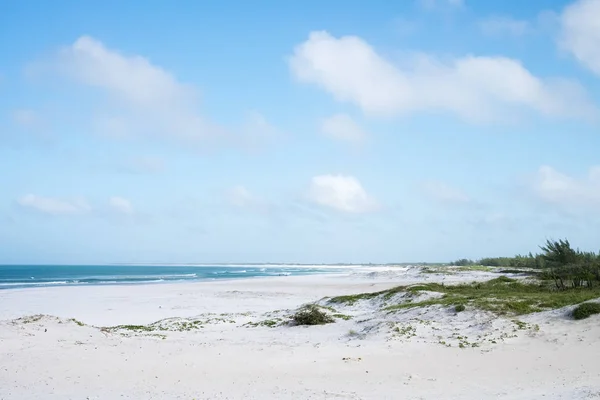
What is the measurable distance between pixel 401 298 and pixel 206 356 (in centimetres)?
1511

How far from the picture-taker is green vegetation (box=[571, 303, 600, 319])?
1638 centimetres

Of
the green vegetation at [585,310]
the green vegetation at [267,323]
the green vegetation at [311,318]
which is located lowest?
the green vegetation at [267,323]

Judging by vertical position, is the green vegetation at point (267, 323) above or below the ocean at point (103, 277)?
above

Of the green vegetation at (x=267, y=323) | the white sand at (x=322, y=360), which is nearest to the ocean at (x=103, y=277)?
the green vegetation at (x=267, y=323)

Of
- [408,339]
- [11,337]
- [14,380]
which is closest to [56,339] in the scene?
[11,337]

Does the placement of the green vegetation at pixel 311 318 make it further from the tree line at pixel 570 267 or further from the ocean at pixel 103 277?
the ocean at pixel 103 277

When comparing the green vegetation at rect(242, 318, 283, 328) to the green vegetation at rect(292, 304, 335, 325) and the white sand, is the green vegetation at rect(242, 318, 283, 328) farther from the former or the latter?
the white sand

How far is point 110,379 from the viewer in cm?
1240

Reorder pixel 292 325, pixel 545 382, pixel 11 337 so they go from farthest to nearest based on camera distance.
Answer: pixel 292 325 < pixel 11 337 < pixel 545 382

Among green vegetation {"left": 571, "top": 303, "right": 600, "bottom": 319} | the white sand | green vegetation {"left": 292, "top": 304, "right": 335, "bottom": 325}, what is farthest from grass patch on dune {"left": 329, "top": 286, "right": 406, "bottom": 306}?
Answer: green vegetation {"left": 571, "top": 303, "right": 600, "bottom": 319}

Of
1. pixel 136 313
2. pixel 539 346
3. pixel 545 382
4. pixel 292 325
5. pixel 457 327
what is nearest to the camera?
pixel 545 382

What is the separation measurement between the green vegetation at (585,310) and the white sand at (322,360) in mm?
306

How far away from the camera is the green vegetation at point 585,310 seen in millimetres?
16375

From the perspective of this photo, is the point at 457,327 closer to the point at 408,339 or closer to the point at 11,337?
the point at 408,339
